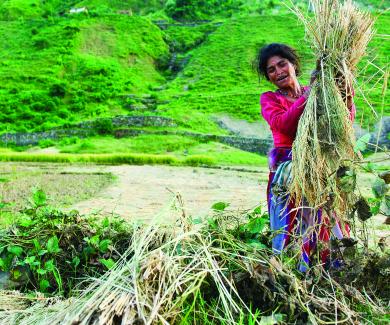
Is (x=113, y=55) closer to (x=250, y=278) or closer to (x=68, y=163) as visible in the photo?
(x=68, y=163)

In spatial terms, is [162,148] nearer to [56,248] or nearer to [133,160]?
[133,160]

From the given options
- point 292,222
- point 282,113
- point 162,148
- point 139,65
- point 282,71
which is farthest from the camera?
point 139,65

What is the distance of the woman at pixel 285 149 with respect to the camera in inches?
94.3

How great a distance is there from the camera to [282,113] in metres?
2.60

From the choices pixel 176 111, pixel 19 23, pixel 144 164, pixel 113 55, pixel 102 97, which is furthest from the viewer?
pixel 19 23

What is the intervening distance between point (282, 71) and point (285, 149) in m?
0.47

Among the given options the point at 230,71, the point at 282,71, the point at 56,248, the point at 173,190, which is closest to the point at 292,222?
the point at 282,71

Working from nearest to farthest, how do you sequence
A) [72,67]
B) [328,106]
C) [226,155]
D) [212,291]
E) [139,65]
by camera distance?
[212,291], [328,106], [226,155], [72,67], [139,65]

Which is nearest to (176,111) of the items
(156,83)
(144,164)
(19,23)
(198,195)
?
(144,164)

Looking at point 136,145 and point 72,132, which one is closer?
point 136,145

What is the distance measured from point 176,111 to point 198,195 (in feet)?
46.0

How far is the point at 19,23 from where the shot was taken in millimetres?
40031

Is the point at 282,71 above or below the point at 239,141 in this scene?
above

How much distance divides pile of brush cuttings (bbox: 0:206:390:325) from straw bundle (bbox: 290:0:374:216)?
0.40m
